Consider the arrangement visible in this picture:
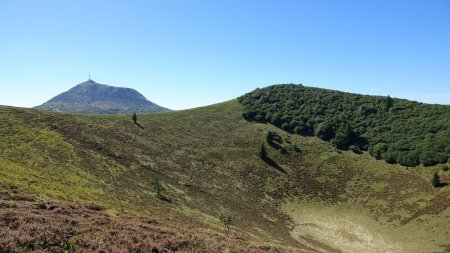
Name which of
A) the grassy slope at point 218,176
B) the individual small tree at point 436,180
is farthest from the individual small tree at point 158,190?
the individual small tree at point 436,180

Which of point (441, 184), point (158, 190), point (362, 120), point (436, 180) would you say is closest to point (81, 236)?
point (158, 190)

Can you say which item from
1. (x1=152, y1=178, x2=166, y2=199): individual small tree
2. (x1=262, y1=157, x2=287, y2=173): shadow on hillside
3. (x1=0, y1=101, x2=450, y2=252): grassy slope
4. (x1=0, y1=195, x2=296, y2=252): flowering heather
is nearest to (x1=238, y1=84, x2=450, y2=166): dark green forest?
(x1=0, y1=101, x2=450, y2=252): grassy slope

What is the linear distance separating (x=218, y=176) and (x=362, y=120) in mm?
67938

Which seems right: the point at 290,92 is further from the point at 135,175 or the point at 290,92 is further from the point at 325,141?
the point at 135,175

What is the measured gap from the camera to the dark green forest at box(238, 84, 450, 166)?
314 feet

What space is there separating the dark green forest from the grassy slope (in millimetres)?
5614

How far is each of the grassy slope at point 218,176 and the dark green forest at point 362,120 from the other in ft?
18.4

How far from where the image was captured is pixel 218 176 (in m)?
85.2

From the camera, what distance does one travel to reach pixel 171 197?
62.4 m

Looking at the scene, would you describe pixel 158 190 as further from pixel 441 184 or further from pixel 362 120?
pixel 362 120

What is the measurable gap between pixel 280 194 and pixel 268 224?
19.0m

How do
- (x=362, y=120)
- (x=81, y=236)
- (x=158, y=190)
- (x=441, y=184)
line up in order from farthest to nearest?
1. (x=362, y=120)
2. (x=441, y=184)
3. (x=158, y=190)
4. (x=81, y=236)

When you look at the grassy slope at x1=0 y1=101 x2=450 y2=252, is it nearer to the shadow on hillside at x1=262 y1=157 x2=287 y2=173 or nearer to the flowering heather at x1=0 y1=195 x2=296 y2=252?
the shadow on hillside at x1=262 y1=157 x2=287 y2=173

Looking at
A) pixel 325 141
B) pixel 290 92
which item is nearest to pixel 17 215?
pixel 325 141
